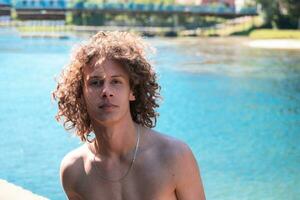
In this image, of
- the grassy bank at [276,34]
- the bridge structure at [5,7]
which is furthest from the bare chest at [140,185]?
the bridge structure at [5,7]

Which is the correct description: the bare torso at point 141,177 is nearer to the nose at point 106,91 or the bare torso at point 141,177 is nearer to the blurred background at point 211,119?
the nose at point 106,91

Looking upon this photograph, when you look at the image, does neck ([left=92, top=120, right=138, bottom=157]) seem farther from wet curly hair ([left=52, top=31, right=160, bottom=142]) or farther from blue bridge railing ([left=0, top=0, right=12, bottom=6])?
blue bridge railing ([left=0, top=0, right=12, bottom=6])

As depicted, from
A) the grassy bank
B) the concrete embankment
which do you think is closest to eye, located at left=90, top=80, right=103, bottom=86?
the concrete embankment

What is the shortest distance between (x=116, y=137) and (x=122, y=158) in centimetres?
9

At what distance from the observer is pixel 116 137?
267 cm

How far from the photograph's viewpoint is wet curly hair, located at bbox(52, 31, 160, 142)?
2.61 m

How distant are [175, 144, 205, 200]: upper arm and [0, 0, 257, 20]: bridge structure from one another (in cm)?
9057

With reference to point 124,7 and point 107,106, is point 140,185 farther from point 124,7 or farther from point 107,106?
point 124,7

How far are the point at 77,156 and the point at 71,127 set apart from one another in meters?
0.21

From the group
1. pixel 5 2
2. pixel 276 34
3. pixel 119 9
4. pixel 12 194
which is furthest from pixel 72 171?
pixel 5 2

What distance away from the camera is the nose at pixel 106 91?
2598 millimetres

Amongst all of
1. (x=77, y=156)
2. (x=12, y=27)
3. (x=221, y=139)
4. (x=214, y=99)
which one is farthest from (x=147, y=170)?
(x=12, y=27)

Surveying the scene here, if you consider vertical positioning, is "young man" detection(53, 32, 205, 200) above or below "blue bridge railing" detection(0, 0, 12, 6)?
above

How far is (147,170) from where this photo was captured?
8.60 ft
